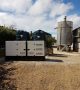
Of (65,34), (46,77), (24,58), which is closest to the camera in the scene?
(46,77)

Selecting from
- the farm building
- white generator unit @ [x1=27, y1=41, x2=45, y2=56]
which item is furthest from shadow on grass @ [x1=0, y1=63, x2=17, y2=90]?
the farm building

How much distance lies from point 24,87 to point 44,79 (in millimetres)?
2037

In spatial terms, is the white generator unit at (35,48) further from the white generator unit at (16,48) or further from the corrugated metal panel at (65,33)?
the corrugated metal panel at (65,33)

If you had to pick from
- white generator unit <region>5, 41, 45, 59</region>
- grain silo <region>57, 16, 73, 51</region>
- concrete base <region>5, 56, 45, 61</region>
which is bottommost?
concrete base <region>5, 56, 45, 61</region>

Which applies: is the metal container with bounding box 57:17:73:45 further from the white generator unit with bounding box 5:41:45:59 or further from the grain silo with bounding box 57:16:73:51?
the white generator unit with bounding box 5:41:45:59

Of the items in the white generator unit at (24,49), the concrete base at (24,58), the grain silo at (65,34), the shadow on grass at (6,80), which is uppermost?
the grain silo at (65,34)

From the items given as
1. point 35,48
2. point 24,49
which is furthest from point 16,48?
point 35,48

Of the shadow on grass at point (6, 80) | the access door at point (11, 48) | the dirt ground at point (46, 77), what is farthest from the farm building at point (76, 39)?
the shadow on grass at point (6, 80)

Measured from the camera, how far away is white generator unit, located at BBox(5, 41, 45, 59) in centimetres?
2853

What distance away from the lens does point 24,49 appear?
2859 centimetres

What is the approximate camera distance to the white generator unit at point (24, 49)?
28531 mm

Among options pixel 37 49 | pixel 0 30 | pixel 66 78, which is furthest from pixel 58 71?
pixel 0 30

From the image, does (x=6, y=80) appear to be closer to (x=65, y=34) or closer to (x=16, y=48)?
(x=16, y=48)

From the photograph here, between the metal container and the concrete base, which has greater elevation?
the metal container
